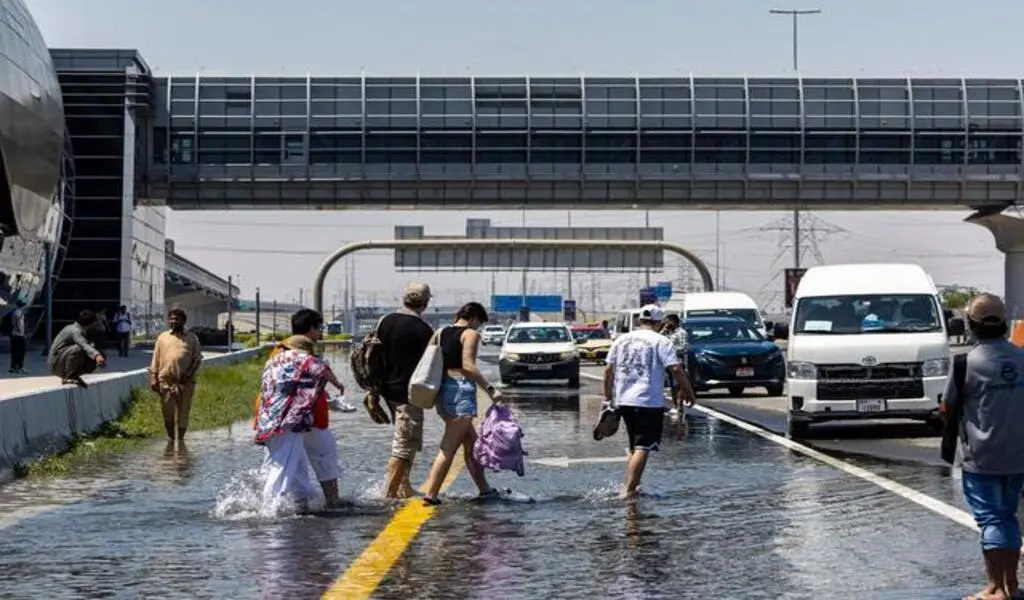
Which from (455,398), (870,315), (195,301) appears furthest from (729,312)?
(195,301)

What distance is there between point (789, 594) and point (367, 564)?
248cm

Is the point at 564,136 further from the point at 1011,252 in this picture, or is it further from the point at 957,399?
the point at 957,399

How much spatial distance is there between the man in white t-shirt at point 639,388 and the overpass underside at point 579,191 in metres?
58.0

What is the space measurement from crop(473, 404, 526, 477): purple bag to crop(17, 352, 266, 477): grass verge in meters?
4.96

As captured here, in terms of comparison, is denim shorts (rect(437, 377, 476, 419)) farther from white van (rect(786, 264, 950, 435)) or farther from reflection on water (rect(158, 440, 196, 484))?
white van (rect(786, 264, 950, 435))

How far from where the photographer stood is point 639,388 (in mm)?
13844

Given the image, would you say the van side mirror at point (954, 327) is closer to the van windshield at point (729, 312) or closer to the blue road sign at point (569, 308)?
the van windshield at point (729, 312)

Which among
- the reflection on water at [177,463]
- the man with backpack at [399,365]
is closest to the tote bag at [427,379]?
the man with backpack at [399,365]

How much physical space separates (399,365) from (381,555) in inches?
131

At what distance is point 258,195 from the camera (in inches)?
2810

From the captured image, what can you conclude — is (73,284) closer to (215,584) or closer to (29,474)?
(29,474)

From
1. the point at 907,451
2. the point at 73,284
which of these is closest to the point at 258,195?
the point at 73,284

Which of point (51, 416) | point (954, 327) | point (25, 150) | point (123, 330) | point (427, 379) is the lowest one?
point (51, 416)

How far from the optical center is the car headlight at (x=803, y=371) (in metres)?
20.9
